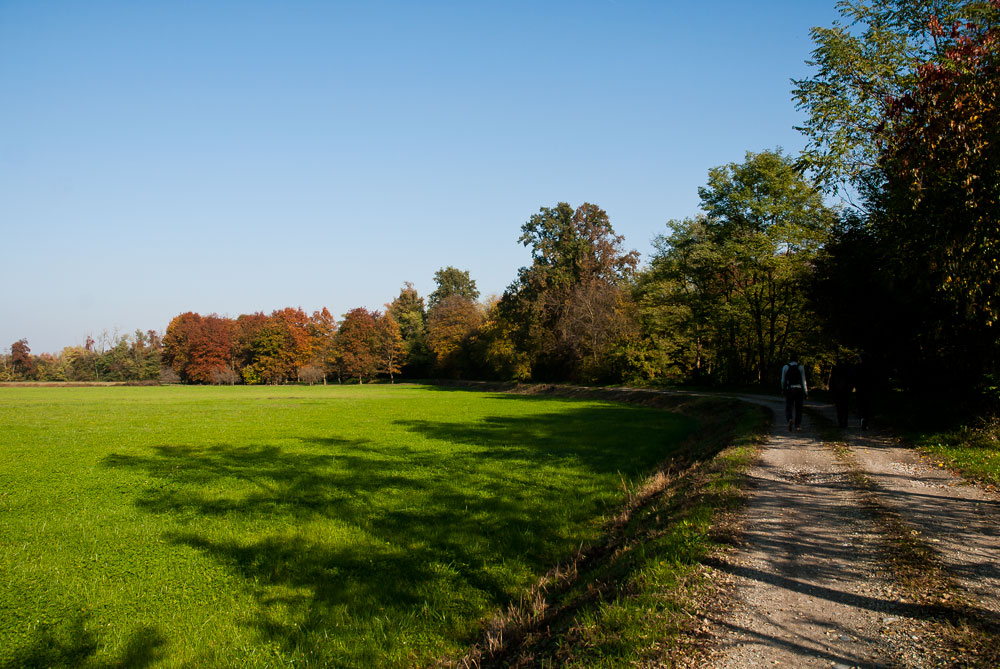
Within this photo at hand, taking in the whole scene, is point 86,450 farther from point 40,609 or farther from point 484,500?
point 484,500

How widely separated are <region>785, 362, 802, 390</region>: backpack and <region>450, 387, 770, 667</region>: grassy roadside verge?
5.67m

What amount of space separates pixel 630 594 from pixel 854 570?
246 cm

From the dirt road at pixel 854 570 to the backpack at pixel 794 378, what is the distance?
547 centimetres

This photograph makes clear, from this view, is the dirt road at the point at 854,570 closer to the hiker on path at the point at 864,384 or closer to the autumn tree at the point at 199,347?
the hiker on path at the point at 864,384

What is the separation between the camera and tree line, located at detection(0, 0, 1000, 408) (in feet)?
36.6

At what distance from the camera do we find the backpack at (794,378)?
15164 millimetres

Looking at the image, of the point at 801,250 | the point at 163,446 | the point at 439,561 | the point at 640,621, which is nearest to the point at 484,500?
the point at 439,561

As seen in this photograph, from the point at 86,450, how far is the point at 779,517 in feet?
71.6

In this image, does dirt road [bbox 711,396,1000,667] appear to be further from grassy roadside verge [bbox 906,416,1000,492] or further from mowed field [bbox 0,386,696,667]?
mowed field [bbox 0,386,696,667]

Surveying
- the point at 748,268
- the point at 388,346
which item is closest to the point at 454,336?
the point at 388,346

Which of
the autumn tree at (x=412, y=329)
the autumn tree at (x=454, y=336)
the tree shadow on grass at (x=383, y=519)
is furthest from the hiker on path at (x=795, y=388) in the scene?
the autumn tree at (x=412, y=329)

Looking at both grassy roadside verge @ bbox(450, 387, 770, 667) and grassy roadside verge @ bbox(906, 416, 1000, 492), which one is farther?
grassy roadside verge @ bbox(906, 416, 1000, 492)

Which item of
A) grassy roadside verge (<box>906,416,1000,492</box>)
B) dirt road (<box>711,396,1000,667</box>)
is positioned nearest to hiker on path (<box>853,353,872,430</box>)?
grassy roadside verge (<box>906,416,1000,492</box>)

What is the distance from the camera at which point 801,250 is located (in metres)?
37.5
